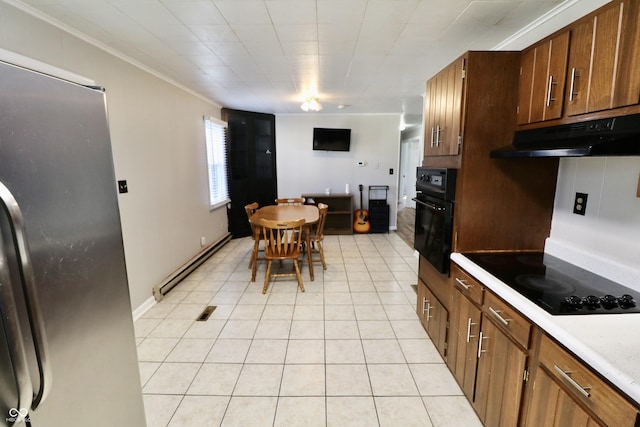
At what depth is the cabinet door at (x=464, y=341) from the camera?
5.44 ft

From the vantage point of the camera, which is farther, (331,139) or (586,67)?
(331,139)

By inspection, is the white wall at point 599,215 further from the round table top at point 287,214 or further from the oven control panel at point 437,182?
the round table top at point 287,214

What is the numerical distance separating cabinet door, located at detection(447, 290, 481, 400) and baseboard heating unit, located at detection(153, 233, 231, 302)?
2809 mm

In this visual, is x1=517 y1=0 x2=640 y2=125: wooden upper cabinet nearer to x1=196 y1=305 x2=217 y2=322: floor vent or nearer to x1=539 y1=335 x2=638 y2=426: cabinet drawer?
x1=539 y1=335 x2=638 y2=426: cabinet drawer

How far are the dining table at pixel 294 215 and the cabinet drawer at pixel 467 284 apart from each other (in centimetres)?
182

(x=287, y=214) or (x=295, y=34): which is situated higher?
(x=295, y=34)

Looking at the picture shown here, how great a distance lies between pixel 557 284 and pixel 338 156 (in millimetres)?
4828

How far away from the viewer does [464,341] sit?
5.85ft

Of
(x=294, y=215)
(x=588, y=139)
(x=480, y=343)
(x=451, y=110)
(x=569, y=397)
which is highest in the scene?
(x=451, y=110)

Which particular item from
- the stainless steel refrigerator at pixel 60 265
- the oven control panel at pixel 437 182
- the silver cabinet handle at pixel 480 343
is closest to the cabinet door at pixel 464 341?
the silver cabinet handle at pixel 480 343

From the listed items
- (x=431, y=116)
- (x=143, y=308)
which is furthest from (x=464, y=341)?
(x=143, y=308)

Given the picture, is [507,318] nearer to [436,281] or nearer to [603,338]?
[603,338]

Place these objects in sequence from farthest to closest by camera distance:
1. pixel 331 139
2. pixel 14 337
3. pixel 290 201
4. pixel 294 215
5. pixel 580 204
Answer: pixel 331 139
pixel 290 201
pixel 294 215
pixel 580 204
pixel 14 337

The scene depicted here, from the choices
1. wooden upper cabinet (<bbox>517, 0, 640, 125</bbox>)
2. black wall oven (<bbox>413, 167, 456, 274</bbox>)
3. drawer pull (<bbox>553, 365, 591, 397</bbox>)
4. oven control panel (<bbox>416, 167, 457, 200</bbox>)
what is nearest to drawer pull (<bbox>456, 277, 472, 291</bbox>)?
black wall oven (<bbox>413, 167, 456, 274</bbox>)
